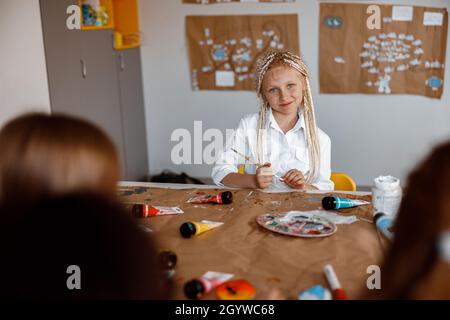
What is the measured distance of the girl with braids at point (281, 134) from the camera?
1.87m

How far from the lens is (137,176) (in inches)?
142

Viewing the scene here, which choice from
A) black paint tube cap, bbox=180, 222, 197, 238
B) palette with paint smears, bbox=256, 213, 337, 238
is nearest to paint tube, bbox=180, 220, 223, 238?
black paint tube cap, bbox=180, 222, 197, 238

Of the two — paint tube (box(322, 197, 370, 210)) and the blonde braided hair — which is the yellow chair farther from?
paint tube (box(322, 197, 370, 210))

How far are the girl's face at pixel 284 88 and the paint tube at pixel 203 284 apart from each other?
972 millimetres

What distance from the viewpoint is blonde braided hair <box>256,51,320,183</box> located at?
6.18 ft

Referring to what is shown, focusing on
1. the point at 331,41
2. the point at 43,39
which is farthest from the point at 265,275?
the point at 331,41

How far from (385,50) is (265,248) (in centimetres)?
253

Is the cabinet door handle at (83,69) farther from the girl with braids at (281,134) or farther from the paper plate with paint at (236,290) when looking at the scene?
the paper plate with paint at (236,290)

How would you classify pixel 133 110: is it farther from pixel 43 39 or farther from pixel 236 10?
pixel 43 39

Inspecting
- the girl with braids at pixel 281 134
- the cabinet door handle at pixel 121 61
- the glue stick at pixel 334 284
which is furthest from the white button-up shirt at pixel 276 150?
the cabinet door handle at pixel 121 61

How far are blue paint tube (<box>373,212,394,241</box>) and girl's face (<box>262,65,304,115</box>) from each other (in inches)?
27.2
